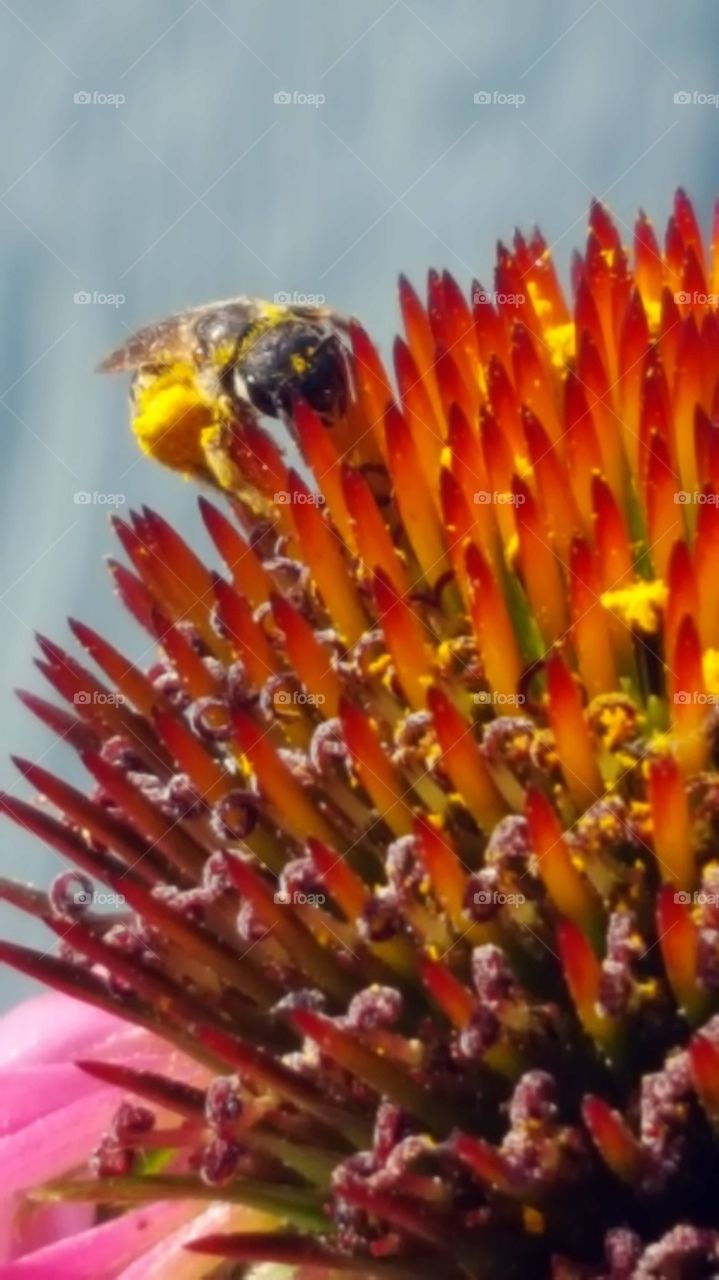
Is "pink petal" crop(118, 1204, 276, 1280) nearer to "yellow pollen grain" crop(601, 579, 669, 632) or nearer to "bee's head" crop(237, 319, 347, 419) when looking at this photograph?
"yellow pollen grain" crop(601, 579, 669, 632)

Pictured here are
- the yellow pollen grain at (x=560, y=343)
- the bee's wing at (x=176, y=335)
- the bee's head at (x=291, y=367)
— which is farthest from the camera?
the bee's wing at (x=176, y=335)

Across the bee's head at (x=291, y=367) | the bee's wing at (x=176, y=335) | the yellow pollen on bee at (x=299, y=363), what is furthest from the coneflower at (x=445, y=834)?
the bee's wing at (x=176, y=335)

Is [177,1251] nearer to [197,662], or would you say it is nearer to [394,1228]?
[394,1228]

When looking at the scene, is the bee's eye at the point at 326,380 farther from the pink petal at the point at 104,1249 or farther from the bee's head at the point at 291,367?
the pink petal at the point at 104,1249

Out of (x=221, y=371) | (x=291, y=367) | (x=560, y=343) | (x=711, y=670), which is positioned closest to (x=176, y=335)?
(x=221, y=371)

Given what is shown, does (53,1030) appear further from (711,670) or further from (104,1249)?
(711,670)

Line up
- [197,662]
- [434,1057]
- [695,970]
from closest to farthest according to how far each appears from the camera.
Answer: [695,970]
[434,1057]
[197,662]

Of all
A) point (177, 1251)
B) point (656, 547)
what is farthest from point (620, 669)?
point (177, 1251)
